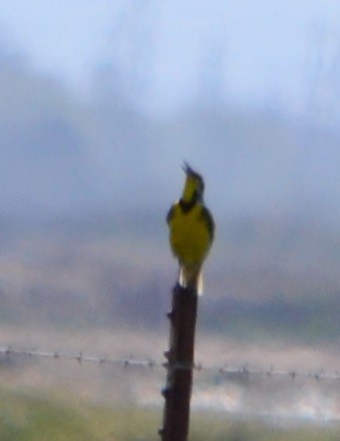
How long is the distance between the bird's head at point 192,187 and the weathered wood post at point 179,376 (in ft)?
9.23

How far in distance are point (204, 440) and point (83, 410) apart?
74cm

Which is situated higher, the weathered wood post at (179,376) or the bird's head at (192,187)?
the bird's head at (192,187)

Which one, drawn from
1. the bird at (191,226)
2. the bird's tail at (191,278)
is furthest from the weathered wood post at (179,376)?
the bird at (191,226)

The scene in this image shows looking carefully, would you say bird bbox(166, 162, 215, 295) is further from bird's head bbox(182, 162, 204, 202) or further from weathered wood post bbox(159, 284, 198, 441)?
weathered wood post bbox(159, 284, 198, 441)

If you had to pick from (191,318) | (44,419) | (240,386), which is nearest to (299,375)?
(191,318)

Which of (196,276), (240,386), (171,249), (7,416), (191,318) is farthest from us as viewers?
Result: (7,416)

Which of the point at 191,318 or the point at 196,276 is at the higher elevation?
the point at 196,276

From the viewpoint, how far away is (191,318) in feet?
22.2

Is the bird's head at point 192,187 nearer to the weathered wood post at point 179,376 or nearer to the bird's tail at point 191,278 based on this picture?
the bird's tail at point 191,278

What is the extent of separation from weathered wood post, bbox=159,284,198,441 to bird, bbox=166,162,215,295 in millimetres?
2144

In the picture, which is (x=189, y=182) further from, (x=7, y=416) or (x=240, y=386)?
(x=7, y=416)

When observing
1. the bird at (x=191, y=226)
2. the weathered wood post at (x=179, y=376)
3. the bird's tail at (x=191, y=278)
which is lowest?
the weathered wood post at (x=179, y=376)

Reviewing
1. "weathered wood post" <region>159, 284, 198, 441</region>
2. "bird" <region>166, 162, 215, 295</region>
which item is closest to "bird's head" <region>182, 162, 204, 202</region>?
"bird" <region>166, 162, 215, 295</region>

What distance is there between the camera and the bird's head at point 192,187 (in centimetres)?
956
